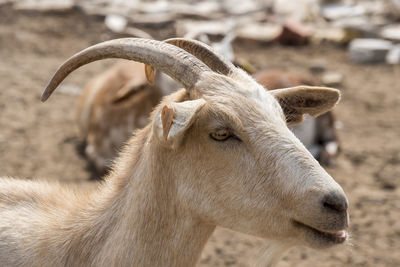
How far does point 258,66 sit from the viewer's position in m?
11.1

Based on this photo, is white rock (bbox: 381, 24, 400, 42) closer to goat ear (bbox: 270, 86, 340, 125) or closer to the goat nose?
goat ear (bbox: 270, 86, 340, 125)

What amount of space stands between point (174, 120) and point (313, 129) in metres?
5.32

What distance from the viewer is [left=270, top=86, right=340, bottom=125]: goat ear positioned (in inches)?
127

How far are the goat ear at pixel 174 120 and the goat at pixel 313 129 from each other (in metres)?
4.56

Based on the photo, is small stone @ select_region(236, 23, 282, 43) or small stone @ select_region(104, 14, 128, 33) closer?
small stone @ select_region(236, 23, 282, 43)

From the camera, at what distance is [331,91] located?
3.29 metres

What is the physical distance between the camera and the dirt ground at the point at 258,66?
17.5ft

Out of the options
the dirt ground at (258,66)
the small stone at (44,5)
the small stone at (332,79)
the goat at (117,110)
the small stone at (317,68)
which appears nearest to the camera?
the dirt ground at (258,66)

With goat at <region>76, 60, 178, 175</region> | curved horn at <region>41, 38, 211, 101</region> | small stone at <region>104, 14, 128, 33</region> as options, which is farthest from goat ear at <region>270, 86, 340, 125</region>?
small stone at <region>104, 14, 128, 33</region>

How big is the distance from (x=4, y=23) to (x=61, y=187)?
9856mm

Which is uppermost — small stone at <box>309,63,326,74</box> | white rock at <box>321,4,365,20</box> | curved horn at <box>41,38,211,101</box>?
curved horn at <box>41,38,211,101</box>

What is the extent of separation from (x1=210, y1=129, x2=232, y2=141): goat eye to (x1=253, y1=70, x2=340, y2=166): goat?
439 centimetres

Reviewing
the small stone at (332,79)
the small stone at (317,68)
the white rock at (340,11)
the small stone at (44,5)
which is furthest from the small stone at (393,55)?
Answer: the small stone at (44,5)

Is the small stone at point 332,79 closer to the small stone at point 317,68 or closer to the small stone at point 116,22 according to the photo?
the small stone at point 317,68
